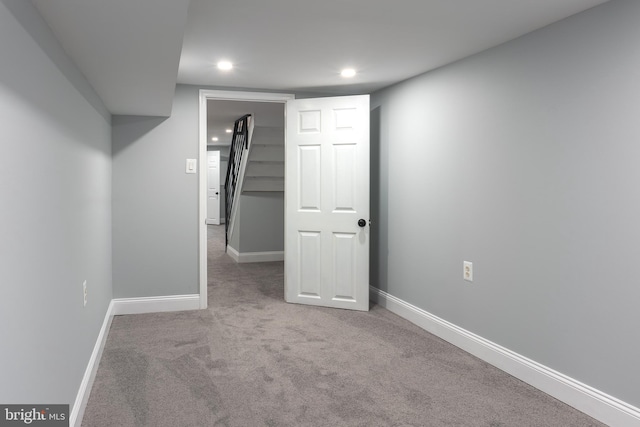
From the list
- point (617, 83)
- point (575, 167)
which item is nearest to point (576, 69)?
point (617, 83)

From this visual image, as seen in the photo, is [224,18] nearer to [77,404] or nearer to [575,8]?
[575,8]

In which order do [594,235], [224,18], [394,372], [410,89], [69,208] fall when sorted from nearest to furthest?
[69,208]
[594,235]
[224,18]
[394,372]
[410,89]

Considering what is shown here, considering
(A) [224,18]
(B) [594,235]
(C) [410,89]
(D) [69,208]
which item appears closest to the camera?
(D) [69,208]

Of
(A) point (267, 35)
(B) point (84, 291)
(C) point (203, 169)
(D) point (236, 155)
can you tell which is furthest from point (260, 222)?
(B) point (84, 291)

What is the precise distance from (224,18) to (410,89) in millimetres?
1846

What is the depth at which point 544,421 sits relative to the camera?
2131 mm

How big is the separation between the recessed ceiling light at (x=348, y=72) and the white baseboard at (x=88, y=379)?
2582 millimetres

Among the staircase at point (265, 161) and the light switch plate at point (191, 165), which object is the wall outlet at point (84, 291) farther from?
the staircase at point (265, 161)

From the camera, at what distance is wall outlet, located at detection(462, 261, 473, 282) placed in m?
3.05

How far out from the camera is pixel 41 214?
1537mm

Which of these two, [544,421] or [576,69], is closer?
[544,421]

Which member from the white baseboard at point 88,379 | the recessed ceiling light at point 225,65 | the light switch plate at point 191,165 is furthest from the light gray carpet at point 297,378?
the recessed ceiling light at point 225,65

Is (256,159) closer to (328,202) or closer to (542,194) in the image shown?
(328,202)

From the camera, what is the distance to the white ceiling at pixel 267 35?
1659 millimetres
